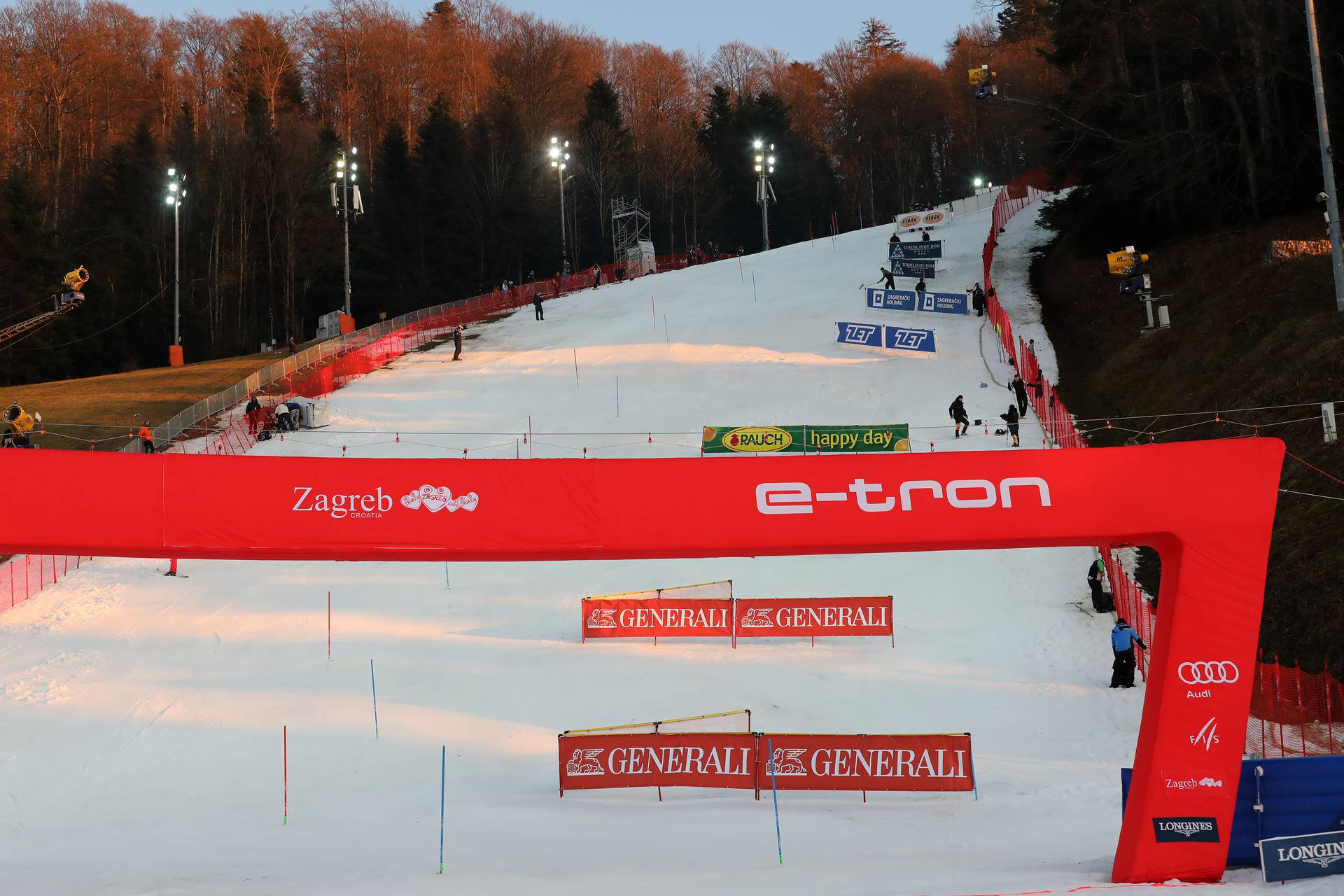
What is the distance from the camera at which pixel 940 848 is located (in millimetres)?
10758

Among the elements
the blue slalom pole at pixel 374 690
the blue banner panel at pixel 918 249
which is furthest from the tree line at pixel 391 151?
the blue slalom pole at pixel 374 690

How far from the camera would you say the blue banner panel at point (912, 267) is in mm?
44594

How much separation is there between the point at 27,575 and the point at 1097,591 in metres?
19.7

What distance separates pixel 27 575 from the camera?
70.5ft

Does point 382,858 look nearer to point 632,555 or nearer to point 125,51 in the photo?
point 632,555

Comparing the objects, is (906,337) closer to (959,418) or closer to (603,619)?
(959,418)

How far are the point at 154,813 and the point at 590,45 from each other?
88.2m

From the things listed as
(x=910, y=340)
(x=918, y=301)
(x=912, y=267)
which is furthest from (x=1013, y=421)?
(x=912, y=267)

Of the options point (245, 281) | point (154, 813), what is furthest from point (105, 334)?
point (154, 813)

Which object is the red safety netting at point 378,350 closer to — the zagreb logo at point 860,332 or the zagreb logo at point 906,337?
the zagreb logo at point 860,332

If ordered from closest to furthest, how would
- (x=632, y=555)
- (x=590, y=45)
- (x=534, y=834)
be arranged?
(x=632, y=555) → (x=534, y=834) → (x=590, y=45)

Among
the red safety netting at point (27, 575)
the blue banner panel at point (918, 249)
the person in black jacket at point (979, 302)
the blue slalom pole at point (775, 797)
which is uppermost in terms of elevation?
the blue banner panel at point (918, 249)

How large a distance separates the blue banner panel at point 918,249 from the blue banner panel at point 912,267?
1.32m

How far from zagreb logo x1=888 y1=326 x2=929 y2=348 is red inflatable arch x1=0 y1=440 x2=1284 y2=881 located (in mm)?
27240
